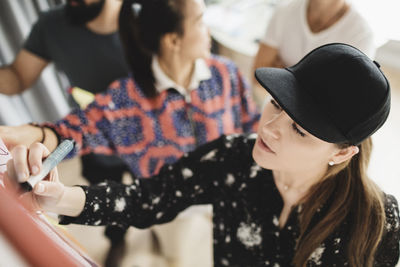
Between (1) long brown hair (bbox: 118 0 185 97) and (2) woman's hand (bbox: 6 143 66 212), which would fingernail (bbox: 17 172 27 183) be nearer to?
(2) woman's hand (bbox: 6 143 66 212)

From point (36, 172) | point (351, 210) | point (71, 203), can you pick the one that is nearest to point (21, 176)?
point (36, 172)

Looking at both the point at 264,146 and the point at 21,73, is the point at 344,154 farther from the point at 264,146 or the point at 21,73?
the point at 21,73

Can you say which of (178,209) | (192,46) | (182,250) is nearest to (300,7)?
(192,46)

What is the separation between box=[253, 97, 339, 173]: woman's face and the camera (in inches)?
18.3

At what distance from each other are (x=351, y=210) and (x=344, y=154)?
190mm

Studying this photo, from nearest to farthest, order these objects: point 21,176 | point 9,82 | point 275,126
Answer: point 21,176 → point 275,126 → point 9,82

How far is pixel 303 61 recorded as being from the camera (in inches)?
17.5

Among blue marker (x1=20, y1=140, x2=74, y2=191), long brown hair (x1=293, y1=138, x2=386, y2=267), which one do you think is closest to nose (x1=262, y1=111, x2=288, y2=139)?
long brown hair (x1=293, y1=138, x2=386, y2=267)

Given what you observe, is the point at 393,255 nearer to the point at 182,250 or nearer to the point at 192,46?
the point at 182,250

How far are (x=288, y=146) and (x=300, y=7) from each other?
21.0 inches

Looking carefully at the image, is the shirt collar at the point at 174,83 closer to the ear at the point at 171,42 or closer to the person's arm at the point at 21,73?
the ear at the point at 171,42

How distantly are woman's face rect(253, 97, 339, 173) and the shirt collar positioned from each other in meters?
0.48

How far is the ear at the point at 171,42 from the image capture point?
0.88 m

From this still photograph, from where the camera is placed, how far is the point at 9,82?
586 mm
